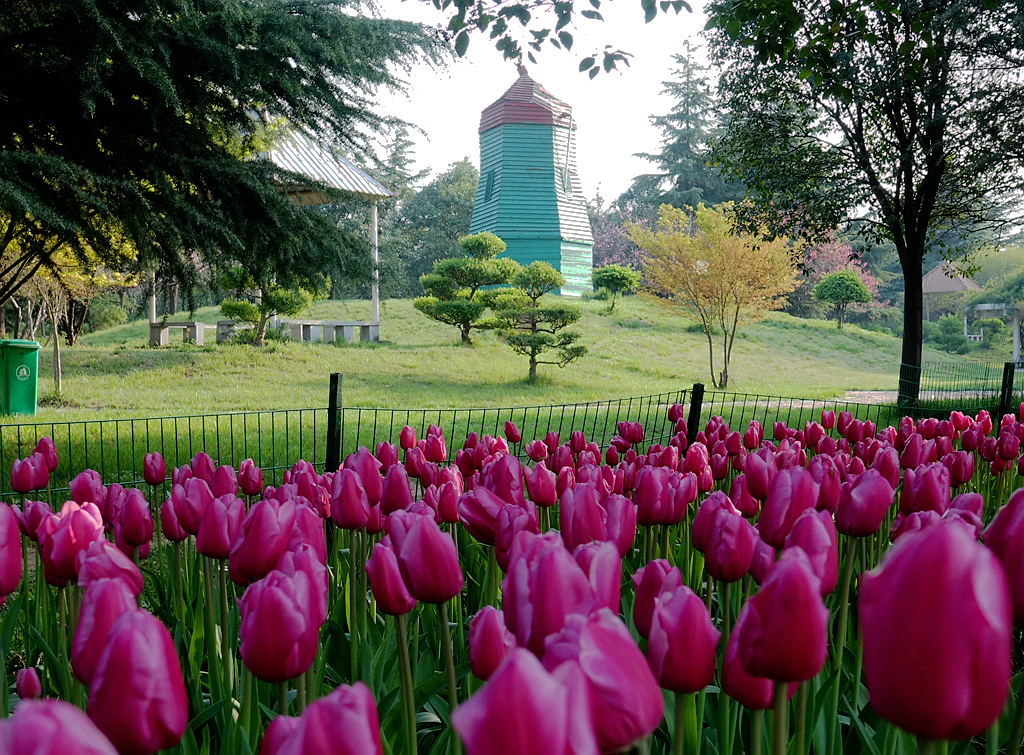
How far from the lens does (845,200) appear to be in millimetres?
14711

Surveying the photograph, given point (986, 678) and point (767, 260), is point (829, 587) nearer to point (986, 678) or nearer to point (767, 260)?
point (986, 678)

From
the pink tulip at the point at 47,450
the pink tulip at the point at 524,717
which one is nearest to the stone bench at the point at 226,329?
the pink tulip at the point at 47,450

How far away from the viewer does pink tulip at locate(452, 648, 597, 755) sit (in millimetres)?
535

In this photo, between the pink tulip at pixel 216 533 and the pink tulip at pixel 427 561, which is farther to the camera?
the pink tulip at pixel 216 533

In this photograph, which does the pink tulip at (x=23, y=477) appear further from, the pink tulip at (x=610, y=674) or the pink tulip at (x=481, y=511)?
the pink tulip at (x=610, y=674)

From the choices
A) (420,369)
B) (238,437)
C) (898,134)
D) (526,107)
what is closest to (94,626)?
(238,437)

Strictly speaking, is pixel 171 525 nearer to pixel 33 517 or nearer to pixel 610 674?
pixel 33 517

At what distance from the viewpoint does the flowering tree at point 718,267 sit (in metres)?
21.8

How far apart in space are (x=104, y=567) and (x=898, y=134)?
15941 millimetres

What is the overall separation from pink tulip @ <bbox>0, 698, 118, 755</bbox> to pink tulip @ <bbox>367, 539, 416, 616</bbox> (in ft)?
2.81

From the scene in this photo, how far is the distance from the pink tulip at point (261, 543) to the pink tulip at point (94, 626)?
459mm

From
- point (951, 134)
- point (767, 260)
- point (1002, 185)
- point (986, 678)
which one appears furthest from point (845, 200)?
point (986, 678)

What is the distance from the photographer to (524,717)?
0.54 meters

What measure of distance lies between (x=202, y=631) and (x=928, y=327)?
48.6 metres
